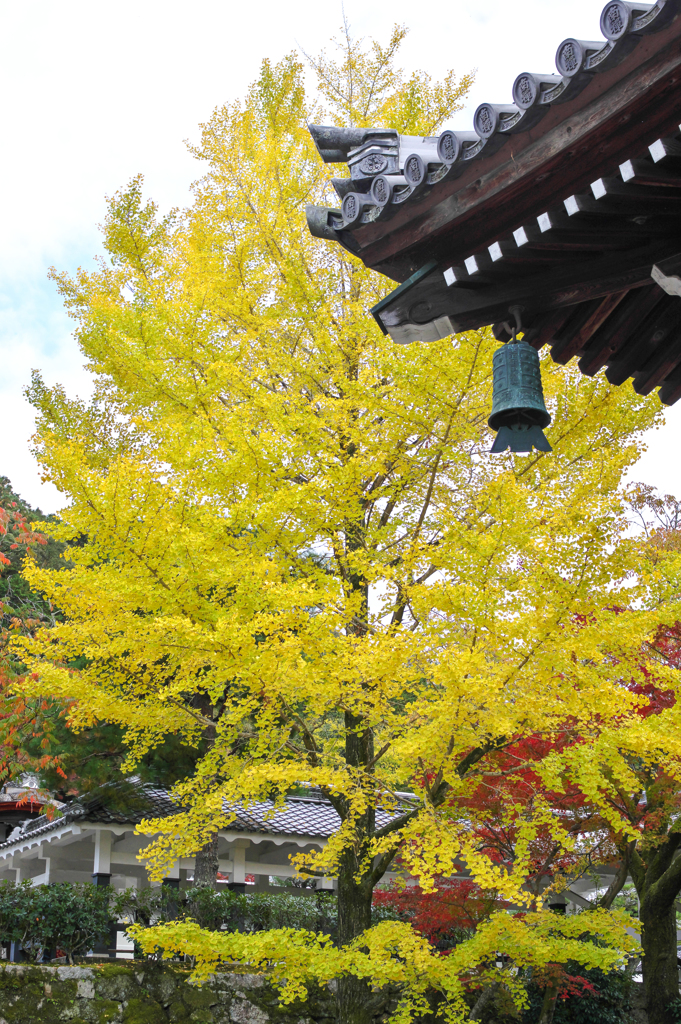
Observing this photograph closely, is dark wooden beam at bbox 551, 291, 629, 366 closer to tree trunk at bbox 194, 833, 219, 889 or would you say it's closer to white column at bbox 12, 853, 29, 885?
tree trunk at bbox 194, 833, 219, 889

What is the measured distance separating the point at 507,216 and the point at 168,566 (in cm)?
479

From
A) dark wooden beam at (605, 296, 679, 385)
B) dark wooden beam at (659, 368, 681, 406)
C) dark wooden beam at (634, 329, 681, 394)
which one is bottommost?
dark wooden beam at (659, 368, 681, 406)

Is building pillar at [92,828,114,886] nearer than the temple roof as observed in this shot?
No

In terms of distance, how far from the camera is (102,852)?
41.0 ft

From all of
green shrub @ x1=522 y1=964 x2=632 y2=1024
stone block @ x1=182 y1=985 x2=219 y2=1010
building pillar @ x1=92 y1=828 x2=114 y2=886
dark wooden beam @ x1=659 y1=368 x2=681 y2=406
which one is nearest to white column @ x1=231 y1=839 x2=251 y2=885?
building pillar @ x1=92 y1=828 x2=114 y2=886

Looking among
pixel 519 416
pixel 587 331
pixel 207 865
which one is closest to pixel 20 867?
pixel 207 865

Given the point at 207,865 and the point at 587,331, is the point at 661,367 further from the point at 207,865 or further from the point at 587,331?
the point at 207,865

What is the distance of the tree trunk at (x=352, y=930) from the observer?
25.0ft

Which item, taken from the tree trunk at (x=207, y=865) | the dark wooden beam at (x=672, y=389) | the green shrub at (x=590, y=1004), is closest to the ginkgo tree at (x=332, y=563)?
the dark wooden beam at (x=672, y=389)

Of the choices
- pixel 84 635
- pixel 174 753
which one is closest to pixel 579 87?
pixel 84 635

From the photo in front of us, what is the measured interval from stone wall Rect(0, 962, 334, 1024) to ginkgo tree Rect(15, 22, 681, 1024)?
8.98 ft

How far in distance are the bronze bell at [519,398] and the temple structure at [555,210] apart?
0.46 feet

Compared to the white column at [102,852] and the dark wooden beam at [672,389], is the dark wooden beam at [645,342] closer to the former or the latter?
the dark wooden beam at [672,389]

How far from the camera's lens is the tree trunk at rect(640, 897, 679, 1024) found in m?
11.4
